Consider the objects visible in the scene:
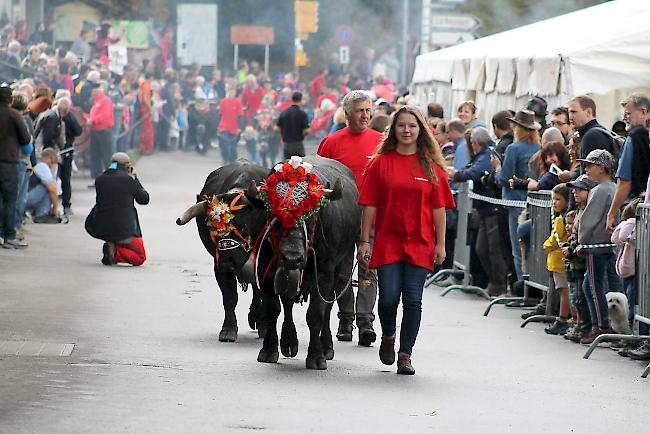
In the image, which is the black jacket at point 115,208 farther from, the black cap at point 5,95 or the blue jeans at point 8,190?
the black cap at point 5,95

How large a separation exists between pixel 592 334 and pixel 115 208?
7.39 m

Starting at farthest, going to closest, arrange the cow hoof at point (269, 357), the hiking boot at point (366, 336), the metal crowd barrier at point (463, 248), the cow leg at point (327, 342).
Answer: the metal crowd barrier at point (463, 248) < the hiking boot at point (366, 336) < the cow leg at point (327, 342) < the cow hoof at point (269, 357)

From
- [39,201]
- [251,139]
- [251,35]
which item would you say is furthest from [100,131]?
[251,35]

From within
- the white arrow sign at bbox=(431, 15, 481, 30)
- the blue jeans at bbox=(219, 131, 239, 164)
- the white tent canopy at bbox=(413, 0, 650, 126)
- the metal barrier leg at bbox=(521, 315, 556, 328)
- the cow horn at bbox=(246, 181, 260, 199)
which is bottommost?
the blue jeans at bbox=(219, 131, 239, 164)

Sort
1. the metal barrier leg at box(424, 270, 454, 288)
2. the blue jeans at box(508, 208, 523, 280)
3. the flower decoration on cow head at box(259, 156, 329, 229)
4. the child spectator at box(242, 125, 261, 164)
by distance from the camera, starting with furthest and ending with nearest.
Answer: the child spectator at box(242, 125, 261, 164), the metal barrier leg at box(424, 270, 454, 288), the blue jeans at box(508, 208, 523, 280), the flower decoration on cow head at box(259, 156, 329, 229)

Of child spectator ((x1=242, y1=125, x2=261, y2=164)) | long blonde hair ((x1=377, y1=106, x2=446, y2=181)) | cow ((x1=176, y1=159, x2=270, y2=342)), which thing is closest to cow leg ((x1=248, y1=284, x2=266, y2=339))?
cow ((x1=176, y1=159, x2=270, y2=342))

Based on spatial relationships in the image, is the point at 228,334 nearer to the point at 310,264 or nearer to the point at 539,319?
the point at 310,264

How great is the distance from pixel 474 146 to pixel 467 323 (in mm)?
3252

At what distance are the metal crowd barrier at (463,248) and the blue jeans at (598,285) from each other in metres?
3.67

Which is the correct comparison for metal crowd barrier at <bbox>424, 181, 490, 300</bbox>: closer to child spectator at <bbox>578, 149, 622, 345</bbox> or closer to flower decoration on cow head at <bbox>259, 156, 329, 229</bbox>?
child spectator at <bbox>578, 149, 622, 345</bbox>

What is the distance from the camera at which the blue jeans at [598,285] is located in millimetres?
13320

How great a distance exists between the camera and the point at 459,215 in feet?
58.9

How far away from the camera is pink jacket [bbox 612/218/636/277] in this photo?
500 inches

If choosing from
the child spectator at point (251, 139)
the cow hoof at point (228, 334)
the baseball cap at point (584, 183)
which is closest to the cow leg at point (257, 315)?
the cow hoof at point (228, 334)
